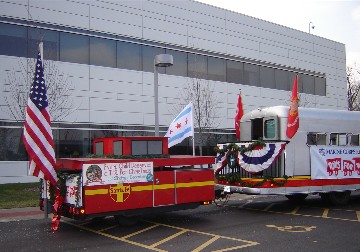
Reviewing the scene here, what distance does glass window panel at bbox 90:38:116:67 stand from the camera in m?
23.0

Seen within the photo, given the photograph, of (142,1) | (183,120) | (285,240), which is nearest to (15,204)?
(183,120)

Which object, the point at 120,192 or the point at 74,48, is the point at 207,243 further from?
the point at 74,48

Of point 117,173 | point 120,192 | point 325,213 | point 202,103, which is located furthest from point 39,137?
point 202,103

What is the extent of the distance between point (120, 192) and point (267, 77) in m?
23.5

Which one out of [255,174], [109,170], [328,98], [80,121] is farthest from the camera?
[328,98]

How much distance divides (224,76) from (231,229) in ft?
63.4

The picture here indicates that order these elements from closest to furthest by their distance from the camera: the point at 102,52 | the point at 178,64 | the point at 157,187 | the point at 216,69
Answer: the point at 157,187
the point at 102,52
the point at 178,64
the point at 216,69

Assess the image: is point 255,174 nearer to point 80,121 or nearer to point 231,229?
point 231,229

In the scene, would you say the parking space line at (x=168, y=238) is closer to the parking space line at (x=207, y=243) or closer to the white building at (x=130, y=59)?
the parking space line at (x=207, y=243)

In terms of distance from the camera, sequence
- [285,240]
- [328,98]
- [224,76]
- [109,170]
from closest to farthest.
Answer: [285,240] < [109,170] < [224,76] < [328,98]

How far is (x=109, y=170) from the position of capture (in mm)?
9523

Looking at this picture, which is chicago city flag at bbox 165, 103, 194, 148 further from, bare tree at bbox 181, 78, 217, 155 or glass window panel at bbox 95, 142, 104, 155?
bare tree at bbox 181, 78, 217, 155

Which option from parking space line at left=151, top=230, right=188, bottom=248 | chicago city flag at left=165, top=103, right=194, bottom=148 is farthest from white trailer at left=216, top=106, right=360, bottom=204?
parking space line at left=151, top=230, right=188, bottom=248

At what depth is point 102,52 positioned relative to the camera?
23.3m
